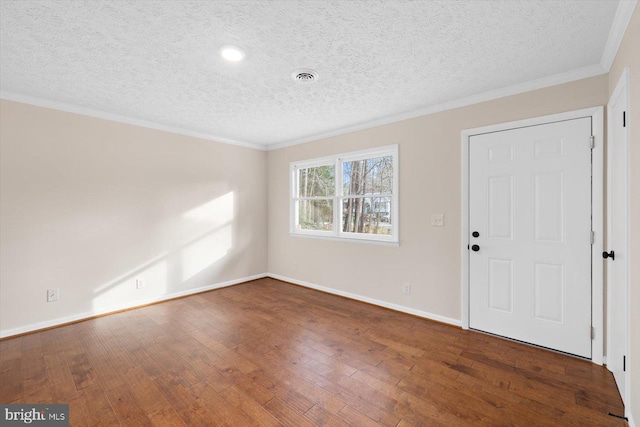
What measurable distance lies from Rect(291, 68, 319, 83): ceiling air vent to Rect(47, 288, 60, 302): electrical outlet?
3519mm

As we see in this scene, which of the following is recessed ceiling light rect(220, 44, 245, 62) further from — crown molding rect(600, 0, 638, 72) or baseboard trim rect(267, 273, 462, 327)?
baseboard trim rect(267, 273, 462, 327)

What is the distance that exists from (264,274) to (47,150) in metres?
3.54

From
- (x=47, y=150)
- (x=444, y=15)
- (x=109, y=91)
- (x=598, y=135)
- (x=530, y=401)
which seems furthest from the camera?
(x=47, y=150)

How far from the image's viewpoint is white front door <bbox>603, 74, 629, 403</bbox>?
1.80 meters

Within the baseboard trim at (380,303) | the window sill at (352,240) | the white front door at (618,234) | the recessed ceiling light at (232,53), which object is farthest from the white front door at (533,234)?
the recessed ceiling light at (232,53)

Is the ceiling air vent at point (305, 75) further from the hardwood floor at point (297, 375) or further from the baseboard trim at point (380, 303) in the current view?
the baseboard trim at point (380, 303)

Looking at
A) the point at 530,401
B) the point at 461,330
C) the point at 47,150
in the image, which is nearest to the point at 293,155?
the point at 47,150

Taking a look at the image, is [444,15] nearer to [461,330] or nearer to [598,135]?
[598,135]

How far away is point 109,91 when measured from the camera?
2.85 metres

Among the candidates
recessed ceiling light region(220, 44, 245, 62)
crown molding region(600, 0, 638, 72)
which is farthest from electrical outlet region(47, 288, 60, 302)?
crown molding region(600, 0, 638, 72)

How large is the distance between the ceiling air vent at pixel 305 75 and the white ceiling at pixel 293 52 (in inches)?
2.8

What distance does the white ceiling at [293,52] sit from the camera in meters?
1.72

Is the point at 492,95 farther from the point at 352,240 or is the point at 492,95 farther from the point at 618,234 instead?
the point at 352,240

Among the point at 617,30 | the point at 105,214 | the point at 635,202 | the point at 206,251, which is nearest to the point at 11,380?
the point at 105,214
